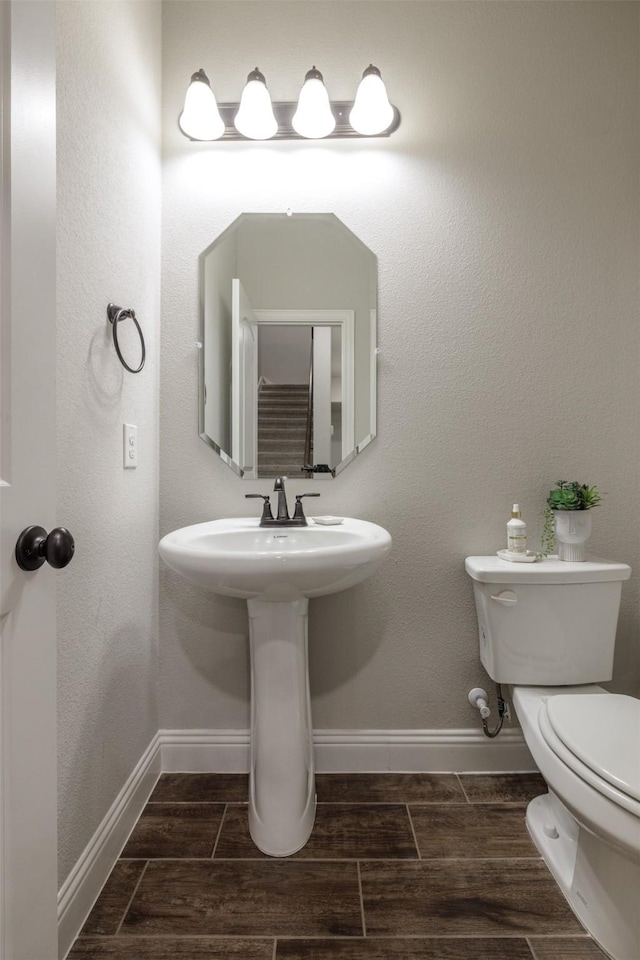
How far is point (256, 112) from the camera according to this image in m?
1.51

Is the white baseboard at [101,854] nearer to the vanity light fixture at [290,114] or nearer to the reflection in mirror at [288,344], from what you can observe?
the reflection in mirror at [288,344]

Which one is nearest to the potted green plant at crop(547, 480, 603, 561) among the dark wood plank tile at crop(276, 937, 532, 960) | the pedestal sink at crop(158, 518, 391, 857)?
the pedestal sink at crop(158, 518, 391, 857)

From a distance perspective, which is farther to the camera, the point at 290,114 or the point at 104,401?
the point at 290,114

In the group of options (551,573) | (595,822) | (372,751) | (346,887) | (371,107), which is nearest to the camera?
(595,822)

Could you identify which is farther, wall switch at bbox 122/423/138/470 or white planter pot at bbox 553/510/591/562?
white planter pot at bbox 553/510/591/562

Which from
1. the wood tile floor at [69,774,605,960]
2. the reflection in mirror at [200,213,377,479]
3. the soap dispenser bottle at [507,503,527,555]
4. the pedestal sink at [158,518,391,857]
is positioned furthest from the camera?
the reflection in mirror at [200,213,377,479]

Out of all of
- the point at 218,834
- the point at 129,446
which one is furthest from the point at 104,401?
the point at 218,834

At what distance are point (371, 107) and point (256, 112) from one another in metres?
0.34

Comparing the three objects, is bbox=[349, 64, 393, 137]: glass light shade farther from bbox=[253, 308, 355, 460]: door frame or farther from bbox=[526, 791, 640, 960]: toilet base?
bbox=[526, 791, 640, 960]: toilet base

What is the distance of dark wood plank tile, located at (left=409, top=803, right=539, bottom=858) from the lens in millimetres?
1270

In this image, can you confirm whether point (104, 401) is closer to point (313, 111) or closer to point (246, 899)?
point (313, 111)

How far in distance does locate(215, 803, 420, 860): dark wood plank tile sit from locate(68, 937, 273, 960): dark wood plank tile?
23 centimetres

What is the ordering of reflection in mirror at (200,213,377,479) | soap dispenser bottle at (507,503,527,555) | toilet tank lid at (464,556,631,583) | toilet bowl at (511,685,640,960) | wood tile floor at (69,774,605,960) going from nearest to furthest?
1. toilet bowl at (511,685,640,960)
2. wood tile floor at (69,774,605,960)
3. toilet tank lid at (464,556,631,583)
4. soap dispenser bottle at (507,503,527,555)
5. reflection in mirror at (200,213,377,479)

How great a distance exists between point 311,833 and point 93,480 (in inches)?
42.4
